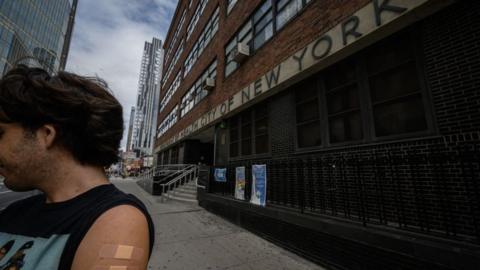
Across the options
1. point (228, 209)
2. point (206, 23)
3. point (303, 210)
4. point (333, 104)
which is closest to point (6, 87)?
point (303, 210)

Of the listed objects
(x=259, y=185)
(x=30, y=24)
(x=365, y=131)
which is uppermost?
(x=30, y=24)

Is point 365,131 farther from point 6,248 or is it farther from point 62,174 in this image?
point 6,248

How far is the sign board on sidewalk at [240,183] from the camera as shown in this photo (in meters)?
6.44

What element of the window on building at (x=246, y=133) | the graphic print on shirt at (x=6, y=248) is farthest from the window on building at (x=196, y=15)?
the graphic print on shirt at (x=6, y=248)

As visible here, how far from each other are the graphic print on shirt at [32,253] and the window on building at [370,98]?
489 cm

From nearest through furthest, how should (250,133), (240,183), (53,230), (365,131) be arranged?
(53,230), (365,131), (240,183), (250,133)

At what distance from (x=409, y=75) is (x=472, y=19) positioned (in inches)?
42.5

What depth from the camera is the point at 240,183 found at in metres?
6.60

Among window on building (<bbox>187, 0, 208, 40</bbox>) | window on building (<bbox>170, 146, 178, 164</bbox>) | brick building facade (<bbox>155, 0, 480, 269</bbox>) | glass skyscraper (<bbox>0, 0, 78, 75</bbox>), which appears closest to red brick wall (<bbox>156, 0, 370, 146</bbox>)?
brick building facade (<bbox>155, 0, 480, 269</bbox>)

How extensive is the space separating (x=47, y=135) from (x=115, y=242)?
69 cm

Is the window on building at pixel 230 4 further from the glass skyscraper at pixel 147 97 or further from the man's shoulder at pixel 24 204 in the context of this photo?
the glass skyscraper at pixel 147 97

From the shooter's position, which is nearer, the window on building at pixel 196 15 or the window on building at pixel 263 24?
the window on building at pixel 263 24

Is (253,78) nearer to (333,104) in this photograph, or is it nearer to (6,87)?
(333,104)

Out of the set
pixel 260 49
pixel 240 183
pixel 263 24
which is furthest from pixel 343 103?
pixel 263 24
